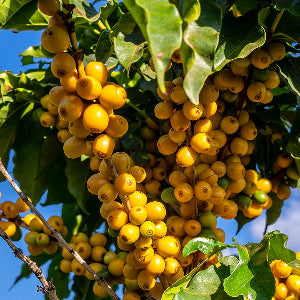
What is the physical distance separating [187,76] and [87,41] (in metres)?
1.13

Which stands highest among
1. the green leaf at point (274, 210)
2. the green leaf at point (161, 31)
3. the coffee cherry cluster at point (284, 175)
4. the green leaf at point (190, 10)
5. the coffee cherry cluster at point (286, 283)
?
the green leaf at point (161, 31)

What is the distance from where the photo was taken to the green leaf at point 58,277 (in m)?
2.10

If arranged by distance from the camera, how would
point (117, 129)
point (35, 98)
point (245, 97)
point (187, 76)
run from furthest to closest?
point (35, 98)
point (245, 97)
point (117, 129)
point (187, 76)

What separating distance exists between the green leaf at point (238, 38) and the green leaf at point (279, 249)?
18.0 inches

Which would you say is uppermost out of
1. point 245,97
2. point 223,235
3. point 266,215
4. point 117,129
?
point 117,129

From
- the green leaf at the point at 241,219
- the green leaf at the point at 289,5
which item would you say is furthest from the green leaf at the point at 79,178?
the green leaf at the point at 289,5

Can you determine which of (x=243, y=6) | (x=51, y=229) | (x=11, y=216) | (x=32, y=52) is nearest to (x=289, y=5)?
(x=243, y=6)

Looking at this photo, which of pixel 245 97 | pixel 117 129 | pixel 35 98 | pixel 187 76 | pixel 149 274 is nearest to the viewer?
pixel 187 76

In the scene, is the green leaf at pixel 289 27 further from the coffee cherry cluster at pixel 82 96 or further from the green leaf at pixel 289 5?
the coffee cherry cluster at pixel 82 96

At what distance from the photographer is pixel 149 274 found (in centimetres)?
135

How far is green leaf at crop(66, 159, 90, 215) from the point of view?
187 cm

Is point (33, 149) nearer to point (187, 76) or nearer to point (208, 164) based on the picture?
point (208, 164)

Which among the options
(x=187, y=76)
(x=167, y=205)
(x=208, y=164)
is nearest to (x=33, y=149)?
(x=167, y=205)

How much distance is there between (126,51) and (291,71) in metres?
0.59
